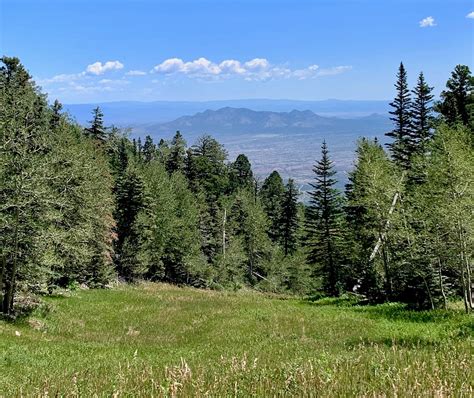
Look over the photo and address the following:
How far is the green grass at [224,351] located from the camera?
498cm

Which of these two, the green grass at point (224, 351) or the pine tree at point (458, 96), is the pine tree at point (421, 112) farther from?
the green grass at point (224, 351)

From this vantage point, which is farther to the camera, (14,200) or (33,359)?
(14,200)

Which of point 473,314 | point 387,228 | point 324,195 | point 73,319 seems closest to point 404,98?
point 324,195

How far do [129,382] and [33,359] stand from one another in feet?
26.4

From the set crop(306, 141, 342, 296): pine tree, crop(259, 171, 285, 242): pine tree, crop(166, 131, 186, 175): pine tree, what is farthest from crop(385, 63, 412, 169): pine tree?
crop(166, 131, 186, 175): pine tree

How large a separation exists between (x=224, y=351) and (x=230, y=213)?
261 ft

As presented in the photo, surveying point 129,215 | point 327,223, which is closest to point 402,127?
point 327,223

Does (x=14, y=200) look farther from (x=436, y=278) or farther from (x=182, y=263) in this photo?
(x=182, y=263)

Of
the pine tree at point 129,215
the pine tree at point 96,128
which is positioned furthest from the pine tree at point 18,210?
the pine tree at point 96,128

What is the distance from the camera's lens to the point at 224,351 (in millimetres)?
14203

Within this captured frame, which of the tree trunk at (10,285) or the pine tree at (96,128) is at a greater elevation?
the pine tree at (96,128)

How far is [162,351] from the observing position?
587 inches

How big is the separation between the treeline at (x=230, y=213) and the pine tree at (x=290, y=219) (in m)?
0.30

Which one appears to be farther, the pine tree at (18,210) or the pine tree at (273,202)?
the pine tree at (273,202)
